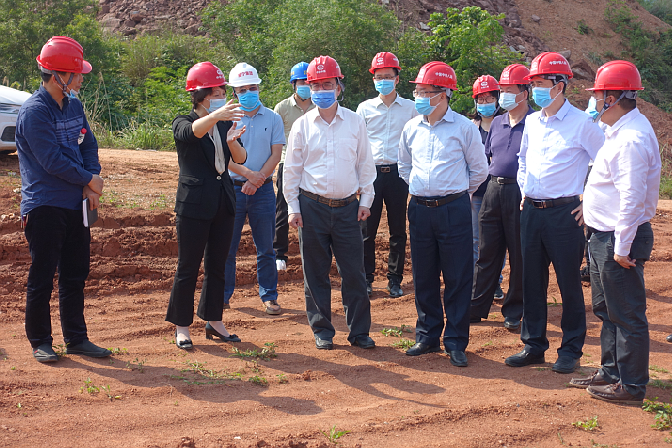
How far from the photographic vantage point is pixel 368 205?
541 centimetres

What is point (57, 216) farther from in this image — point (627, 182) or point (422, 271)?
point (627, 182)

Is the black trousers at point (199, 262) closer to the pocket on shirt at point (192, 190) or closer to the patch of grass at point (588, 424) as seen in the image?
the pocket on shirt at point (192, 190)

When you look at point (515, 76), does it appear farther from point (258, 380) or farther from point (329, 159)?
point (258, 380)

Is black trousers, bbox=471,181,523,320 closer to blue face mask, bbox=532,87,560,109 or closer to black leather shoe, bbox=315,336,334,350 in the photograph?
blue face mask, bbox=532,87,560,109

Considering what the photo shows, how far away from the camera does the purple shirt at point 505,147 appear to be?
19.6ft

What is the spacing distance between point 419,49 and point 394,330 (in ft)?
38.5

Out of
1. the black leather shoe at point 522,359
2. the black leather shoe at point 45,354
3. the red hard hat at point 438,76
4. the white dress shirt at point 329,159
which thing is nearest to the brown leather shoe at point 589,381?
the black leather shoe at point 522,359

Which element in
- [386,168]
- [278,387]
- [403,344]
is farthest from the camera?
[386,168]

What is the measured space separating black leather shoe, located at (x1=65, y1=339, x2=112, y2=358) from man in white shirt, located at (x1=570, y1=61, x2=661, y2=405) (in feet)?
12.4

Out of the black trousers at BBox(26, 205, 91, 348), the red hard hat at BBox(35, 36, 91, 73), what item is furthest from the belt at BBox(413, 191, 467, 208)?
the red hard hat at BBox(35, 36, 91, 73)

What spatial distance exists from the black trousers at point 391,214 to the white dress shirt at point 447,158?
1.30m

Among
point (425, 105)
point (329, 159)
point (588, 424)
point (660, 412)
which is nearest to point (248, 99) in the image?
point (329, 159)

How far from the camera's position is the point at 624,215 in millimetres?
4047

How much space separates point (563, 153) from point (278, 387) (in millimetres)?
2831
